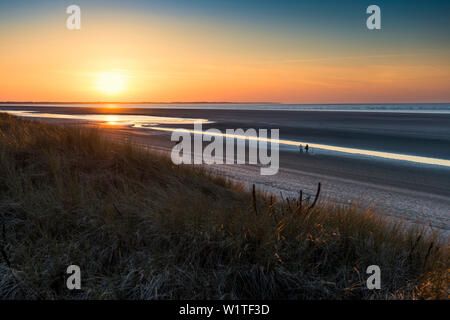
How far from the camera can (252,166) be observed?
10906 mm

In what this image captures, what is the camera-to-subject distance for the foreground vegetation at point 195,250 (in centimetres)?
309

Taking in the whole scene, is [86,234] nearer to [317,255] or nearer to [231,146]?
[317,255]

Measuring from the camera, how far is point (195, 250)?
3430mm

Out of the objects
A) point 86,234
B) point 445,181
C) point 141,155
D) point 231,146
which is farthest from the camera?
point 231,146

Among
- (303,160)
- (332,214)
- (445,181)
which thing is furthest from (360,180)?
(332,214)

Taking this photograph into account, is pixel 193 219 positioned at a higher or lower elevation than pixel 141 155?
lower

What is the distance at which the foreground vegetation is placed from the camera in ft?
10.1

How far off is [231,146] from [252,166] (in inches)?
200
